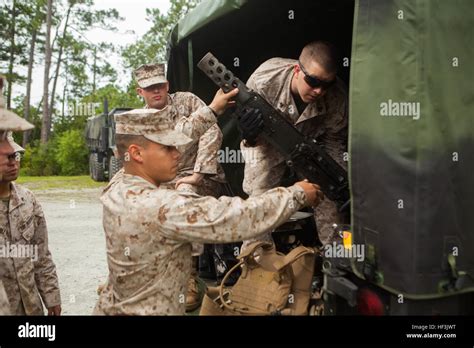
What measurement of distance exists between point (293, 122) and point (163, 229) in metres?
1.61

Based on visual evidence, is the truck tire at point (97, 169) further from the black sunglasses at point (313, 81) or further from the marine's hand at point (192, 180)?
the black sunglasses at point (313, 81)

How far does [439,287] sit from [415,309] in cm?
12

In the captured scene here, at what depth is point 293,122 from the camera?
10.8ft

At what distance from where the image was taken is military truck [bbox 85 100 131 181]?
1400 centimetres

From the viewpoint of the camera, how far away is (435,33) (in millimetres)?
1707

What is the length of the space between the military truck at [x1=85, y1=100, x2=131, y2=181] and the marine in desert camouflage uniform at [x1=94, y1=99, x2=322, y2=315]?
11.4m

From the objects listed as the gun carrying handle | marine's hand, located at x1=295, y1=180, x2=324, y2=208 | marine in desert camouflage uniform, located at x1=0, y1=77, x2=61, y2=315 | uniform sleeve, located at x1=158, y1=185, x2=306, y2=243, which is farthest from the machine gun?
marine in desert camouflage uniform, located at x1=0, y1=77, x2=61, y2=315

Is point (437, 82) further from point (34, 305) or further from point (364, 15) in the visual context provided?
point (34, 305)

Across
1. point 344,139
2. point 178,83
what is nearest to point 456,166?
point 344,139

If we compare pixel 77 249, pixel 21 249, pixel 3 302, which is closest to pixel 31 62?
pixel 77 249

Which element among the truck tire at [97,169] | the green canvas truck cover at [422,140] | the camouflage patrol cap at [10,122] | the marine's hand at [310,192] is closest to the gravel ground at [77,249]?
the camouflage patrol cap at [10,122]

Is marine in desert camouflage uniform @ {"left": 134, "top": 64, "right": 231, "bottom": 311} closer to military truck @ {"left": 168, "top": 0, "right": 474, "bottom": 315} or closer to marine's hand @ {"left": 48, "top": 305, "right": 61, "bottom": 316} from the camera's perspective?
marine's hand @ {"left": 48, "top": 305, "right": 61, "bottom": 316}

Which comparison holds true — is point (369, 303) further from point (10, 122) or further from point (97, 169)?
point (97, 169)

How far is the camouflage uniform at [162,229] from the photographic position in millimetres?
1920
